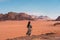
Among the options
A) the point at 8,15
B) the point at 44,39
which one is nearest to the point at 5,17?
the point at 8,15

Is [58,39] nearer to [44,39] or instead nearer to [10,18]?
[44,39]

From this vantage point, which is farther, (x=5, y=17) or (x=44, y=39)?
(x=5, y=17)

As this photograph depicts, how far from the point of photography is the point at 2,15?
476 feet

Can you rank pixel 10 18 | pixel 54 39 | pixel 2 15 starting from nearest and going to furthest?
pixel 54 39 → pixel 10 18 → pixel 2 15

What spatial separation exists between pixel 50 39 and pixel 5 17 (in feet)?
400

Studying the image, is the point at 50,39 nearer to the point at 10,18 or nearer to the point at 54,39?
the point at 54,39

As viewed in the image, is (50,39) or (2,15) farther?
(2,15)

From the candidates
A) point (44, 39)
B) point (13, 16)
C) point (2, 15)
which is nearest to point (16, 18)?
point (13, 16)

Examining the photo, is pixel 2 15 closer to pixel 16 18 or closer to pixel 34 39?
pixel 16 18

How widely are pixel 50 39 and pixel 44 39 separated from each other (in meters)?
0.49

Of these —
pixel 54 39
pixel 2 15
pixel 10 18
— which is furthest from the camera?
pixel 2 15

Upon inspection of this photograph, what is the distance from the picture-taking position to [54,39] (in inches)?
591

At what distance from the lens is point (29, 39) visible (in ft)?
49.6

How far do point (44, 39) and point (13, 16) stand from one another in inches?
4820
